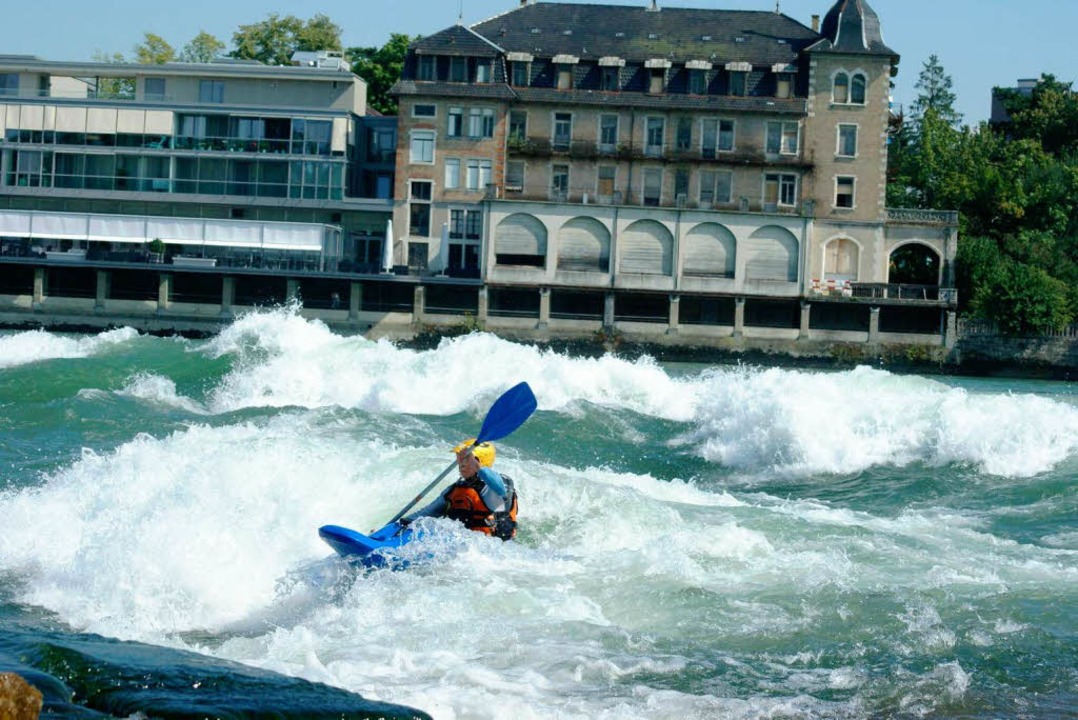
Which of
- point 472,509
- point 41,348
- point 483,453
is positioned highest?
point 483,453

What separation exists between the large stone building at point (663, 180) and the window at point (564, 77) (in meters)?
0.06

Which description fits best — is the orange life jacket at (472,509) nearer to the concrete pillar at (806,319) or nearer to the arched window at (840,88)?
the concrete pillar at (806,319)

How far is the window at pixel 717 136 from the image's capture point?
5784 cm

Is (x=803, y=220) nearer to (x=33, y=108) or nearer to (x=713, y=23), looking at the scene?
(x=713, y=23)

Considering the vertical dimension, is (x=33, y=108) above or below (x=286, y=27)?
below

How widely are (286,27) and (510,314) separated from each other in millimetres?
31960

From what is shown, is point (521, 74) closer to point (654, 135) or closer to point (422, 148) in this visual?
point (422, 148)

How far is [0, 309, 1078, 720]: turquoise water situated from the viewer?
10070 mm

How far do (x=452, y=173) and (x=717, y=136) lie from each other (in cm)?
1074

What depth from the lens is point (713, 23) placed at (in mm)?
59938

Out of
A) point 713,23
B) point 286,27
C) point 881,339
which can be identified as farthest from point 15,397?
point 286,27

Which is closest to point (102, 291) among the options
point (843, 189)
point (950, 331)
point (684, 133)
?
point (684, 133)

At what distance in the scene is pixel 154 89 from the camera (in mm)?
60625

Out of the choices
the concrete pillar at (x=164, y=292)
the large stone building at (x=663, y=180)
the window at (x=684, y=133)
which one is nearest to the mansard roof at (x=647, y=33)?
the large stone building at (x=663, y=180)
